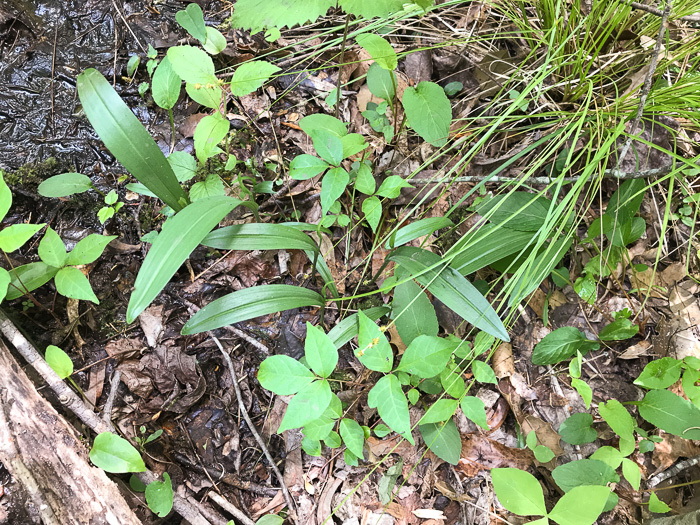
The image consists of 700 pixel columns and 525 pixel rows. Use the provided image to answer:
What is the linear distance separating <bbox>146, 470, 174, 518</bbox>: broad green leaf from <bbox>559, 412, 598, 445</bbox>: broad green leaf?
1250 mm

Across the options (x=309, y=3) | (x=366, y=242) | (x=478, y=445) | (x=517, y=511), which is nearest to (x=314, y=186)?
(x=366, y=242)

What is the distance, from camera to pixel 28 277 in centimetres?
124

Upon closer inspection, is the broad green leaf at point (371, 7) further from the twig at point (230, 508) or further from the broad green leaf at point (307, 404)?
the twig at point (230, 508)

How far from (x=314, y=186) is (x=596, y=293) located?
116 cm

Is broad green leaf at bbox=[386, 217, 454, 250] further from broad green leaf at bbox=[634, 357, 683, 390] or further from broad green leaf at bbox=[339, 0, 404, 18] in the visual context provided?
broad green leaf at bbox=[634, 357, 683, 390]

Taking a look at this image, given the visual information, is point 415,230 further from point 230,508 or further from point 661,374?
point 230,508

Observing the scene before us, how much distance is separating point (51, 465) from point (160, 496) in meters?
0.31

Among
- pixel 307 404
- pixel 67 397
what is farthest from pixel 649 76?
pixel 67 397

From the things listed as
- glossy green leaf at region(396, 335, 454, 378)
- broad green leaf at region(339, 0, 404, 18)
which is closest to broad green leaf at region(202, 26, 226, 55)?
broad green leaf at region(339, 0, 404, 18)

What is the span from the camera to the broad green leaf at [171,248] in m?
0.96

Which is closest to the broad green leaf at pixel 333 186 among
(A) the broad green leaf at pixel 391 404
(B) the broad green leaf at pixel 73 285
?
(A) the broad green leaf at pixel 391 404

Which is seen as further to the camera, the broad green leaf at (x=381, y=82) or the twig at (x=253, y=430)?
the broad green leaf at (x=381, y=82)

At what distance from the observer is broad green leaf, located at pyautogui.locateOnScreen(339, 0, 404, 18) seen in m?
1.03

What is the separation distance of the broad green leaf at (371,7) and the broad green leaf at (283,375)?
3.05 feet
